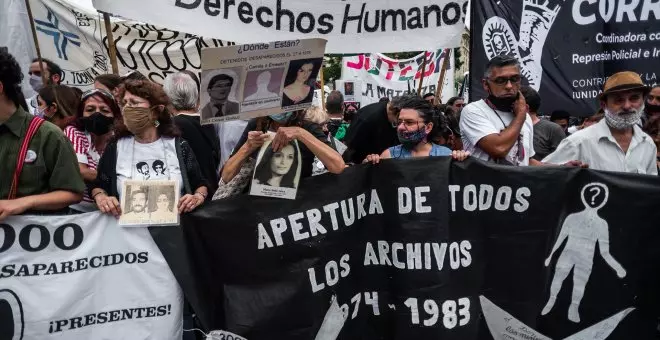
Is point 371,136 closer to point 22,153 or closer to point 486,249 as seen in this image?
point 486,249

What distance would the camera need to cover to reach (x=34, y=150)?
3.38m

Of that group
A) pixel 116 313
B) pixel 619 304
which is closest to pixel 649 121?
pixel 619 304

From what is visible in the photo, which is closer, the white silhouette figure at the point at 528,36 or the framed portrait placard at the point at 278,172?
the framed portrait placard at the point at 278,172

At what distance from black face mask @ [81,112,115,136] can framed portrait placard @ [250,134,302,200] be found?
122 cm

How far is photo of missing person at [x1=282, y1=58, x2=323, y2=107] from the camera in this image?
3.62 meters

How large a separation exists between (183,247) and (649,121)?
12.7ft

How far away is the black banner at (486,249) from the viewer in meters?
3.99

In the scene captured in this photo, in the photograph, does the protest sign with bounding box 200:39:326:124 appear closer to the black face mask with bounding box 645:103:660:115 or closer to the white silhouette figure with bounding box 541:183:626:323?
the white silhouette figure with bounding box 541:183:626:323

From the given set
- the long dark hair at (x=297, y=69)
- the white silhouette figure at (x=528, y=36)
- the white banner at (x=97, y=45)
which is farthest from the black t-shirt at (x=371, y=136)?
the white banner at (x=97, y=45)

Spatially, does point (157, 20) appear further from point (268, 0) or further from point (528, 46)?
point (528, 46)

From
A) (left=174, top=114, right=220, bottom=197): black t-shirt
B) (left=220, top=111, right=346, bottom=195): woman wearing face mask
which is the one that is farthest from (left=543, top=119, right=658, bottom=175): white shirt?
(left=174, top=114, right=220, bottom=197): black t-shirt

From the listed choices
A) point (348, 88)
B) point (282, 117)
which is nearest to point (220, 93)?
point (282, 117)

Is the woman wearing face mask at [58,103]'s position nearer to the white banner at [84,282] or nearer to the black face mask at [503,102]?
the white banner at [84,282]

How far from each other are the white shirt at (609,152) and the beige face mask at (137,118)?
267 cm
